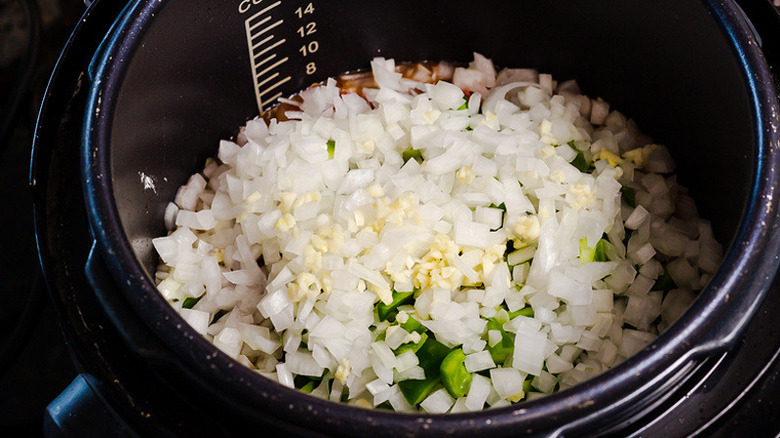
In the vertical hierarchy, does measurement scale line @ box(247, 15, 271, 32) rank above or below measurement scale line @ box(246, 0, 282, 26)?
below

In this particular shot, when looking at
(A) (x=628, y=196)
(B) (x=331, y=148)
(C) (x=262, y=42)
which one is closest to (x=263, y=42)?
(C) (x=262, y=42)

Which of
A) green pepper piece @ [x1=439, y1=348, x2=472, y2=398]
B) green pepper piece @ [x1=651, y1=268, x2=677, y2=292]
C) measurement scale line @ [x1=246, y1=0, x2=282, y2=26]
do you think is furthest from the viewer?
measurement scale line @ [x1=246, y1=0, x2=282, y2=26]

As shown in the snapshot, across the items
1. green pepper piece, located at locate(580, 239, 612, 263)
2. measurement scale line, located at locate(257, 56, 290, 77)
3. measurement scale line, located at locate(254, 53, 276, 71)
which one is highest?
measurement scale line, located at locate(254, 53, 276, 71)

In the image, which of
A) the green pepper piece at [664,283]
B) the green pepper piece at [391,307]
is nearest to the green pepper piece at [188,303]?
the green pepper piece at [391,307]

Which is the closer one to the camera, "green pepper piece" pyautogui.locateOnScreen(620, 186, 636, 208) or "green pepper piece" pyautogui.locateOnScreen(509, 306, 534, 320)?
"green pepper piece" pyautogui.locateOnScreen(509, 306, 534, 320)

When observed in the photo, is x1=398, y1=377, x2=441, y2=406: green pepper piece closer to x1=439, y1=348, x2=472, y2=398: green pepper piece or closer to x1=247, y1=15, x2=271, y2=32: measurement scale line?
x1=439, y1=348, x2=472, y2=398: green pepper piece

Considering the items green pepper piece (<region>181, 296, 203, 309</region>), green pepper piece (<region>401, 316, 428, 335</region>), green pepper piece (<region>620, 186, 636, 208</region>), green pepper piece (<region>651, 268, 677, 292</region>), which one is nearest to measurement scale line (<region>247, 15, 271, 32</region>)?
green pepper piece (<region>181, 296, 203, 309</region>)

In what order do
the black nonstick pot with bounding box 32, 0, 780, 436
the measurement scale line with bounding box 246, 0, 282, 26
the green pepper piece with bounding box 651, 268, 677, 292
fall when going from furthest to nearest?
the measurement scale line with bounding box 246, 0, 282, 26 < the green pepper piece with bounding box 651, 268, 677, 292 < the black nonstick pot with bounding box 32, 0, 780, 436

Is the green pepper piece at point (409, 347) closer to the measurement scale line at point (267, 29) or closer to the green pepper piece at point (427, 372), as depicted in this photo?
the green pepper piece at point (427, 372)
